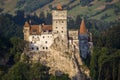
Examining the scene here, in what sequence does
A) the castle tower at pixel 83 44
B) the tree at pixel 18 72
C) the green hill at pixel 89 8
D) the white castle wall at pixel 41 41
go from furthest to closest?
the green hill at pixel 89 8, the castle tower at pixel 83 44, the white castle wall at pixel 41 41, the tree at pixel 18 72

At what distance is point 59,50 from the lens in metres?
96.4

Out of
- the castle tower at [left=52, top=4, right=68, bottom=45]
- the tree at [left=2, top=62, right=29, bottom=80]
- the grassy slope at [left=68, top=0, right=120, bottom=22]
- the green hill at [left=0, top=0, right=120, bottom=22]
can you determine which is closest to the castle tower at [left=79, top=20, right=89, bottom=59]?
the castle tower at [left=52, top=4, right=68, bottom=45]

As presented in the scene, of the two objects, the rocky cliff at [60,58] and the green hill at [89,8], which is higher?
the green hill at [89,8]

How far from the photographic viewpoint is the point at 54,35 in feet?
317

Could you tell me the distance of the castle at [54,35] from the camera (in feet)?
316

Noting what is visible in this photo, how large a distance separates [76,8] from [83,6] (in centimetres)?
169

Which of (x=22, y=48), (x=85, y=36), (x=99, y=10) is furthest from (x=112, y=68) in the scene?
(x=99, y=10)

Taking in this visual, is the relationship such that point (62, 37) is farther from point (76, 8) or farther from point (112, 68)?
point (76, 8)

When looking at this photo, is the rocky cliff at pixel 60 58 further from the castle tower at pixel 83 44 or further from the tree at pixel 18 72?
the tree at pixel 18 72

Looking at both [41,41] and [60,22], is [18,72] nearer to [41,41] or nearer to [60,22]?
[41,41]

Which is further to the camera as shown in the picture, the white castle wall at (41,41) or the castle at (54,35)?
the white castle wall at (41,41)

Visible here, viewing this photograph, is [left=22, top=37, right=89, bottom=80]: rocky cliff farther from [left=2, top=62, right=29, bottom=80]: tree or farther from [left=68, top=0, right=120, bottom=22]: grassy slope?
[left=68, top=0, right=120, bottom=22]: grassy slope

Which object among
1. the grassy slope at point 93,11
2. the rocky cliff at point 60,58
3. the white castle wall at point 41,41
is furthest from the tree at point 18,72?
the grassy slope at point 93,11

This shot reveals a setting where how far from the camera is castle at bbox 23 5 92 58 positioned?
96.2 m
